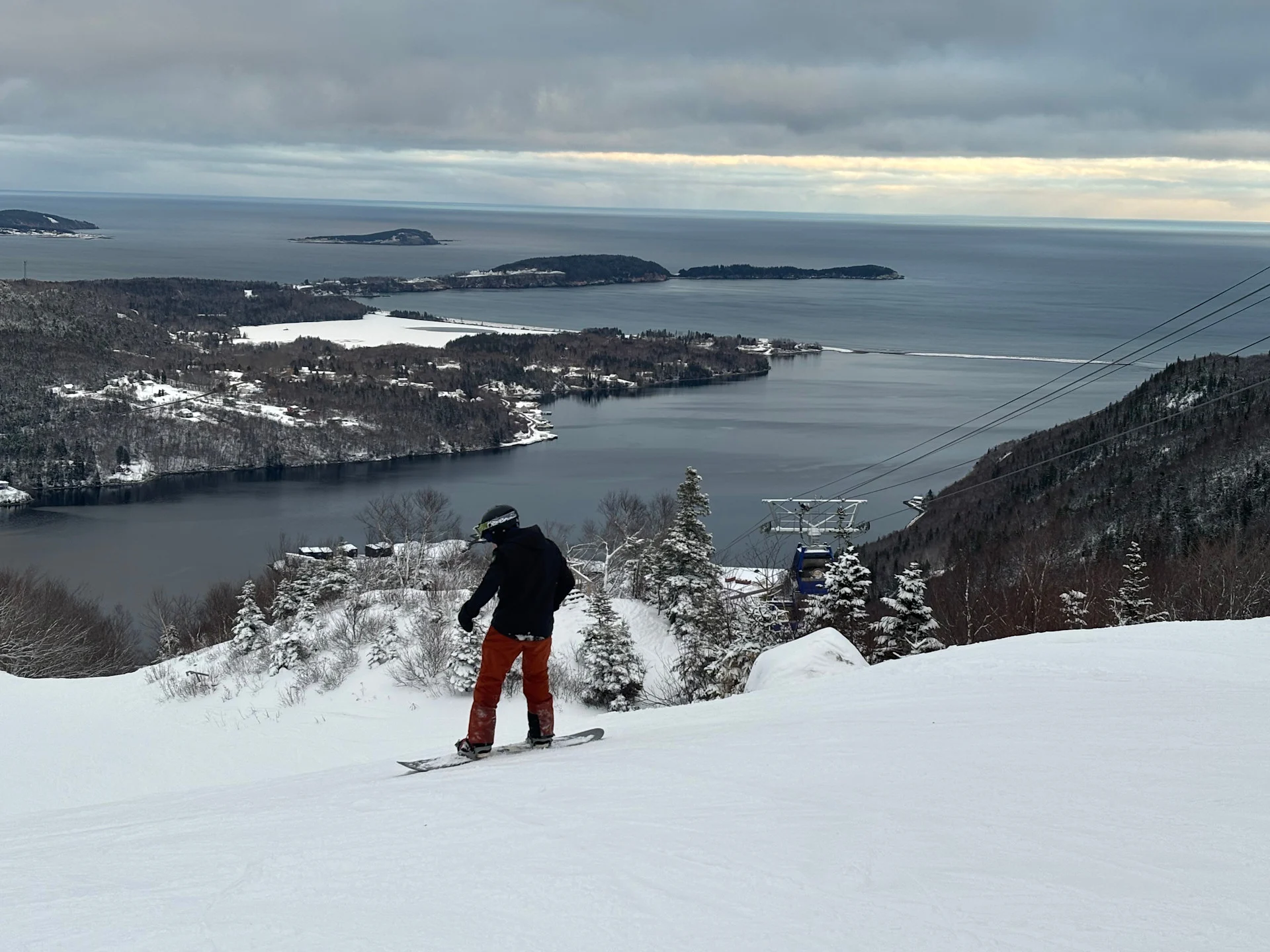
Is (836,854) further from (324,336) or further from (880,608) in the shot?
(324,336)

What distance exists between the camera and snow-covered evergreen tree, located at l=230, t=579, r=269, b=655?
22641mm

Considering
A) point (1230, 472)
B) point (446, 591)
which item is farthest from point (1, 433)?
point (1230, 472)

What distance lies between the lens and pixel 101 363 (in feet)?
368

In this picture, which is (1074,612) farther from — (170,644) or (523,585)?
(170,644)

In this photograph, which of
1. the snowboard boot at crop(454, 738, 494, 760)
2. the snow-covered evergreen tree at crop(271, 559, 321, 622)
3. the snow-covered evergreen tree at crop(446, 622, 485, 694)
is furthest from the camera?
the snow-covered evergreen tree at crop(271, 559, 321, 622)

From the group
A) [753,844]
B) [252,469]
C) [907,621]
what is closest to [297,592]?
[907,621]

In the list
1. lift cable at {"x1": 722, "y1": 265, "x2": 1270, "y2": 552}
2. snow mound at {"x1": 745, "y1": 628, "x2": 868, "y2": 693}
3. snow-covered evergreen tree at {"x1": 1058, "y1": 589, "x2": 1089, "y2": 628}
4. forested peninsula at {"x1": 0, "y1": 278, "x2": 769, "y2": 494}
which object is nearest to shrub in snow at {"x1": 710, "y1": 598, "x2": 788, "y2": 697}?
snow mound at {"x1": 745, "y1": 628, "x2": 868, "y2": 693}

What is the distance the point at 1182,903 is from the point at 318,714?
13.5 meters

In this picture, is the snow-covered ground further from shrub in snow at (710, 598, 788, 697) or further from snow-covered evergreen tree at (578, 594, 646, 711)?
snow-covered evergreen tree at (578, 594, 646, 711)

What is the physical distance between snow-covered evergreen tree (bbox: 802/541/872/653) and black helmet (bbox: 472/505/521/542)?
14.0m

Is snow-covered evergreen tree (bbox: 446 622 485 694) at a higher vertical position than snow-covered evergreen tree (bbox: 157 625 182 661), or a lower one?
higher

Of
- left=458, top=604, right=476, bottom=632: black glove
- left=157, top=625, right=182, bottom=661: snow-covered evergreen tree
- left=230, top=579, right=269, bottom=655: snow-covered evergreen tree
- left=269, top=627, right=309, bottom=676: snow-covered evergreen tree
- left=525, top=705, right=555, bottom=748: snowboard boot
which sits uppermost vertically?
left=458, top=604, right=476, bottom=632: black glove

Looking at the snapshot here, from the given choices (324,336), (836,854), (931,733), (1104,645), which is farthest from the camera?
(324,336)

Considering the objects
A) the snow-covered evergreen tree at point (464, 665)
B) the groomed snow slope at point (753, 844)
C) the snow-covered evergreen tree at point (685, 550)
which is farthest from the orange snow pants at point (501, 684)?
the snow-covered evergreen tree at point (685, 550)
